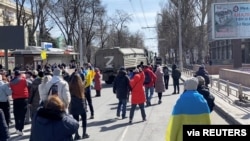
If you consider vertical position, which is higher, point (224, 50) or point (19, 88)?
point (224, 50)

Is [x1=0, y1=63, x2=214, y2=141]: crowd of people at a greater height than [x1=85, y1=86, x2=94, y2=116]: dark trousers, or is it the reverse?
[x1=0, y1=63, x2=214, y2=141]: crowd of people

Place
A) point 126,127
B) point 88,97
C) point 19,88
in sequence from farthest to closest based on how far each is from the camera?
point 88,97
point 126,127
point 19,88

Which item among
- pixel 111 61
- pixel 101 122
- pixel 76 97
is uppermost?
pixel 111 61

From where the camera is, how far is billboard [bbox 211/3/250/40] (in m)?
36.3

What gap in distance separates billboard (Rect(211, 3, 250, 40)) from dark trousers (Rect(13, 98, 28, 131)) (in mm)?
26737

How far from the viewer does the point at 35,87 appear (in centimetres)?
1266

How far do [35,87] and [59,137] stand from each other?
7411mm

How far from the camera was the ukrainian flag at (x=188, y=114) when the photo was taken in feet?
19.7

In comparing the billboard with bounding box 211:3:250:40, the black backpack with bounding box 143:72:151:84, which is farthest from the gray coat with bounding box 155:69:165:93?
the billboard with bounding box 211:3:250:40

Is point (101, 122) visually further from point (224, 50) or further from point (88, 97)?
point (224, 50)

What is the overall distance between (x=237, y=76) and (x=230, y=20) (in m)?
8.79

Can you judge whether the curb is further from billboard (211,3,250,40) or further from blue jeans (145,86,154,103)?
billboard (211,3,250,40)

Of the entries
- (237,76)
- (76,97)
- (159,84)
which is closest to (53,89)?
(76,97)

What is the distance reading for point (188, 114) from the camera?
6.07 m
